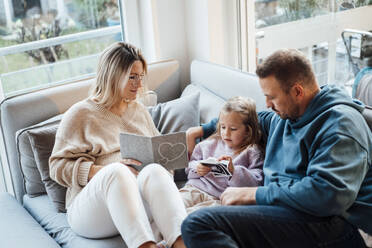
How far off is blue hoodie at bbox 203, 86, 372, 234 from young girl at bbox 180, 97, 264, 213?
8.2 inches

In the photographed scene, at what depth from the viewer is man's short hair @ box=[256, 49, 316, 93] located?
1.75 meters

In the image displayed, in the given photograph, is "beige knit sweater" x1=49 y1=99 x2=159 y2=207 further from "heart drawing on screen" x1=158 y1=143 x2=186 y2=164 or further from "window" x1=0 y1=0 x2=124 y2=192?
"window" x1=0 y1=0 x2=124 y2=192

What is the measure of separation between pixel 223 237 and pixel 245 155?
57 centimetres

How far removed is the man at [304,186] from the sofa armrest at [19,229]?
719 mm

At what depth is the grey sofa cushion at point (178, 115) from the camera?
2.52 m

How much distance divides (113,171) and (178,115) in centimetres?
70

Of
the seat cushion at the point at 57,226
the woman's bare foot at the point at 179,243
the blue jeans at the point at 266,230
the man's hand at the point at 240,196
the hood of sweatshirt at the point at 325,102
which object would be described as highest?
the hood of sweatshirt at the point at 325,102

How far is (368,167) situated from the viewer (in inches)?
66.4

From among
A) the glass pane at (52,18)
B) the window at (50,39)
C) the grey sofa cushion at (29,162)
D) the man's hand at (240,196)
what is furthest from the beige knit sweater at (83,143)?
the glass pane at (52,18)

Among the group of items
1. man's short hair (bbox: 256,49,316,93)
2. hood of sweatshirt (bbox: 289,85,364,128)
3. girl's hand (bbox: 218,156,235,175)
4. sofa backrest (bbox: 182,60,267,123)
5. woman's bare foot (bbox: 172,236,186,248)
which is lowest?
woman's bare foot (bbox: 172,236,186,248)

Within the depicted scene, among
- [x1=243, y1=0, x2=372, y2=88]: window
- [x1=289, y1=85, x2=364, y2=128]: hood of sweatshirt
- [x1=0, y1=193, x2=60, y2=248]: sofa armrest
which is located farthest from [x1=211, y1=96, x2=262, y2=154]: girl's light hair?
[x1=0, y1=193, x2=60, y2=248]: sofa armrest

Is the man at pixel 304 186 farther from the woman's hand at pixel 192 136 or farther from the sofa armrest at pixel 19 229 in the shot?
the sofa armrest at pixel 19 229

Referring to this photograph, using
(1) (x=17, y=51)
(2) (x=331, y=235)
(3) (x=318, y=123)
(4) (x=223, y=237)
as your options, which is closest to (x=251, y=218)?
(4) (x=223, y=237)

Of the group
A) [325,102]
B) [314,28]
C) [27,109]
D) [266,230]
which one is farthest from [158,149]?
[314,28]
